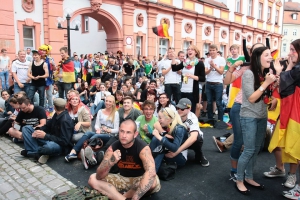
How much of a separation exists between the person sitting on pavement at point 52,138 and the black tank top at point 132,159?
71.4 inches

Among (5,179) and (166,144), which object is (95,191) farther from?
(5,179)

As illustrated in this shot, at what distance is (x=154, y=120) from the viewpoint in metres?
4.55

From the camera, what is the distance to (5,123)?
589 cm

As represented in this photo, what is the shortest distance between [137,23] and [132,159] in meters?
14.2

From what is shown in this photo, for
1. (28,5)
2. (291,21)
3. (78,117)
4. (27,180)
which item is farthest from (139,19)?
(291,21)

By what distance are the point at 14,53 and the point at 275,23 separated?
28084 mm

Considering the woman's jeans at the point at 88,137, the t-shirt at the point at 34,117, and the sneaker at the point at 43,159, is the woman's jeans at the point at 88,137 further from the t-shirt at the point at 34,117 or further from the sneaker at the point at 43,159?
the t-shirt at the point at 34,117

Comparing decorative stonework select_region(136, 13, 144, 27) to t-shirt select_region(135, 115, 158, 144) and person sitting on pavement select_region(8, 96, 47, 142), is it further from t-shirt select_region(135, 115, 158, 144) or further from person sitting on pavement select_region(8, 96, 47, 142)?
t-shirt select_region(135, 115, 158, 144)

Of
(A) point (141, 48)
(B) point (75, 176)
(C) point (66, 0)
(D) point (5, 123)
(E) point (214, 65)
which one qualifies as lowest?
(B) point (75, 176)

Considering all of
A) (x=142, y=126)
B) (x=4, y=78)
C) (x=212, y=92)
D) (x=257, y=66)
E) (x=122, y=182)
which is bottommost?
(x=122, y=182)

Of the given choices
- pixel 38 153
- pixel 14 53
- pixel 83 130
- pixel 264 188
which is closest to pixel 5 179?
pixel 38 153

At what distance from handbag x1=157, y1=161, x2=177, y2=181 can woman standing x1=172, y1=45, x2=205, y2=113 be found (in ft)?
8.65

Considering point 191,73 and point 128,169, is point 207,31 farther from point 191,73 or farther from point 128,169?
point 128,169

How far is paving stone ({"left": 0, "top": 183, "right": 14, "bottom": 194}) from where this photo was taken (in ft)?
11.5
